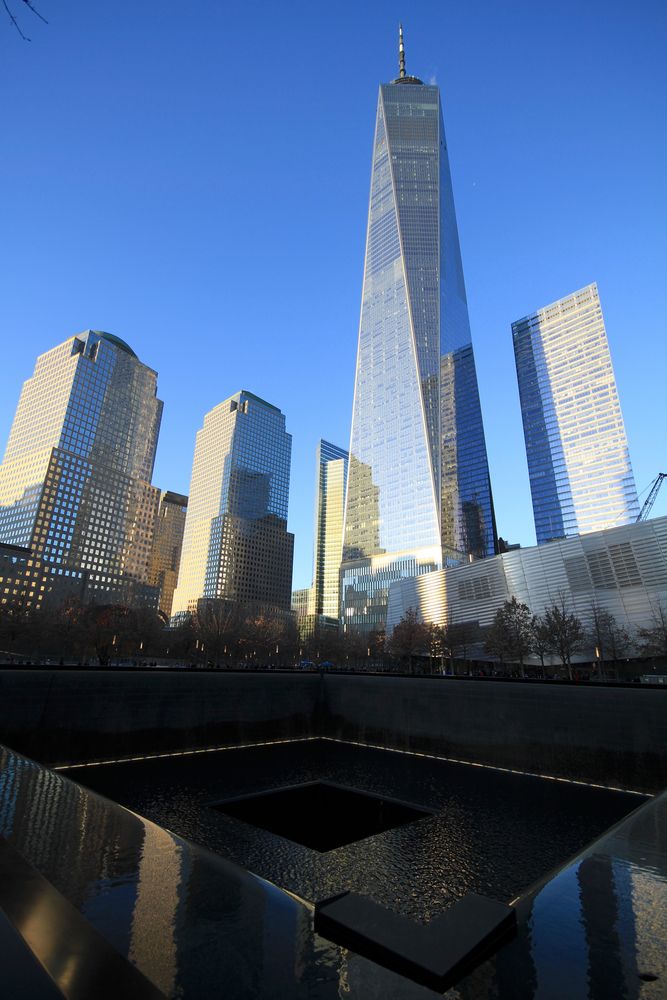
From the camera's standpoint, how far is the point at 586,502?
16150 centimetres

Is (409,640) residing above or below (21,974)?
above

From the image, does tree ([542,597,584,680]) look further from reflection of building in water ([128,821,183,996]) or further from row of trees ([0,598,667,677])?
reflection of building in water ([128,821,183,996])

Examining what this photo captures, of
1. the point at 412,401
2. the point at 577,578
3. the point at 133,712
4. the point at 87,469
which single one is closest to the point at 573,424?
the point at 412,401

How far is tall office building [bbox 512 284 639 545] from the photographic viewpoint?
158500 mm

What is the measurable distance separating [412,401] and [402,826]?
512ft

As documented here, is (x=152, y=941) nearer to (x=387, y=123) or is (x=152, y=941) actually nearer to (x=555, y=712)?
(x=555, y=712)

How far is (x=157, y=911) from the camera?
3.82 metres

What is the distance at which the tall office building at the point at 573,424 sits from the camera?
A: 15850cm

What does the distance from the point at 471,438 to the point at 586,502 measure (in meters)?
45.3

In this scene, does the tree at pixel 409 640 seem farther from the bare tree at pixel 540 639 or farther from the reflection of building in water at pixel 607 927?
the reflection of building in water at pixel 607 927

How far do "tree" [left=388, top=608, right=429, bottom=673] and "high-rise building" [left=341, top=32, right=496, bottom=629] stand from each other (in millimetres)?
52905

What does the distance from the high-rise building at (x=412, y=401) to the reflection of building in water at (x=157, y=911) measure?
14977 centimetres

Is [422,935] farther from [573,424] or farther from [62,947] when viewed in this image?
[573,424]

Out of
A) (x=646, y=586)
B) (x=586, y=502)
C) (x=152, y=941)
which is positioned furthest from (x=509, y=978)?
(x=586, y=502)
